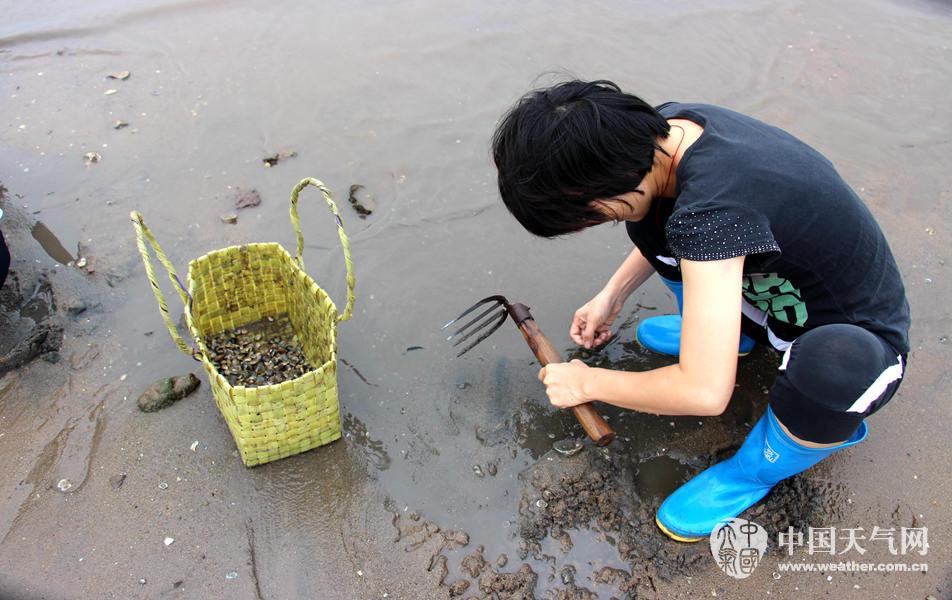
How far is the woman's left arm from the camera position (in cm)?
164

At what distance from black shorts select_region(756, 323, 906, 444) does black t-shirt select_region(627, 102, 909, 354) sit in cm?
11

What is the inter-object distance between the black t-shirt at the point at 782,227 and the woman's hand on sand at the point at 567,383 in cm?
49

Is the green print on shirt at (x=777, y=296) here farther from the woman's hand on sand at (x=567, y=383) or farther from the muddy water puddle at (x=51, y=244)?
the muddy water puddle at (x=51, y=244)

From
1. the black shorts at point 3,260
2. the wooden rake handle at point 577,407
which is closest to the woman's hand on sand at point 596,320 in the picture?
the wooden rake handle at point 577,407

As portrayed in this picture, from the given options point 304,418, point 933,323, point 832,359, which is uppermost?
point 832,359

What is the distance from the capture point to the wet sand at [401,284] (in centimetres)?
211

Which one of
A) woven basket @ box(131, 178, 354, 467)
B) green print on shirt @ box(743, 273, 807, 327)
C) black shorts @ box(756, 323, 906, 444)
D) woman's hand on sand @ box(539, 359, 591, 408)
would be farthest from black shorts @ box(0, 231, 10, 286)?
black shorts @ box(756, 323, 906, 444)

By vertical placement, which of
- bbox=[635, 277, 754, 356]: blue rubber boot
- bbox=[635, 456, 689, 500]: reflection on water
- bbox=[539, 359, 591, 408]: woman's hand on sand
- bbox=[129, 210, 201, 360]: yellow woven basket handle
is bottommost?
bbox=[635, 456, 689, 500]: reflection on water

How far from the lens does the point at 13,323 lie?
2709 mm

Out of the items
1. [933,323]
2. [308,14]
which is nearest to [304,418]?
[933,323]

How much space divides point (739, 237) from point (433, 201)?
1.94 m

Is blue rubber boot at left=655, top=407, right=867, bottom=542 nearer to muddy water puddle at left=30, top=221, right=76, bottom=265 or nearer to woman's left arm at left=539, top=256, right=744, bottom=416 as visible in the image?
woman's left arm at left=539, top=256, right=744, bottom=416

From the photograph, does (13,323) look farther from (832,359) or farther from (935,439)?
(935,439)

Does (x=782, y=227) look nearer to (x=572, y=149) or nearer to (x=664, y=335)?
(x=572, y=149)
